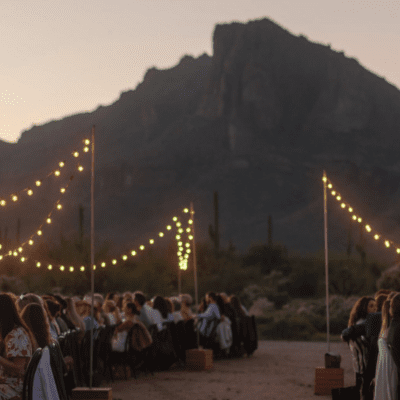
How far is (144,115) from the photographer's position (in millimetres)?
148250

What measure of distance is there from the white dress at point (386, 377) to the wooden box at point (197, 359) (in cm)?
689

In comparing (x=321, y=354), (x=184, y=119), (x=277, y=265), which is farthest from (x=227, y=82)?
(x=321, y=354)

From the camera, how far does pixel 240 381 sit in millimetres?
12000

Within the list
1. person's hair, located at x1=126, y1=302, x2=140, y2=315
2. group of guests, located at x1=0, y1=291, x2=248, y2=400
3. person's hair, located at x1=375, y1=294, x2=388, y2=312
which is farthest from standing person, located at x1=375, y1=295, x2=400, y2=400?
person's hair, located at x1=126, y1=302, x2=140, y2=315

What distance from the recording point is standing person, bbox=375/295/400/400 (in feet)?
22.2

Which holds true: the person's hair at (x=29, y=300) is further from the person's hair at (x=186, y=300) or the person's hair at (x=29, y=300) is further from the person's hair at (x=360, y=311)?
the person's hair at (x=186, y=300)

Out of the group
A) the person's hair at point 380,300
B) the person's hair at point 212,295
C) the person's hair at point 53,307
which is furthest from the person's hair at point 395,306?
the person's hair at point 212,295

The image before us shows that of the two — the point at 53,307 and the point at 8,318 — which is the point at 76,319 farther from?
the point at 8,318

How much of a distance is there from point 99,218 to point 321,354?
8682 cm

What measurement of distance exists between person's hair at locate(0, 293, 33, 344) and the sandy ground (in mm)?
4930

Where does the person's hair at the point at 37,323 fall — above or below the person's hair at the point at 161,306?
above

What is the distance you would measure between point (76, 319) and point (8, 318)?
4.89 meters

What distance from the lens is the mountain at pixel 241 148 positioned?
94.8m

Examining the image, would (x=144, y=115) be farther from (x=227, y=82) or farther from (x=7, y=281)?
(x=7, y=281)
